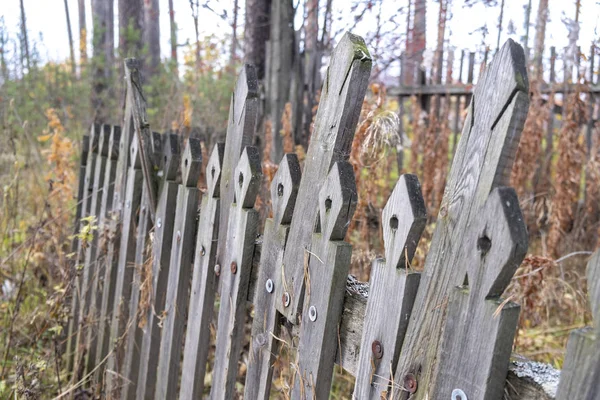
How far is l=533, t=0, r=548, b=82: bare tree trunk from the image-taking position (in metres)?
4.41

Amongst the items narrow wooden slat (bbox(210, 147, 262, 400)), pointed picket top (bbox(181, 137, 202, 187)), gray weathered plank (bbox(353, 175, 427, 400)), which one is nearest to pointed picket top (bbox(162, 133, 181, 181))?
pointed picket top (bbox(181, 137, 202, 187))

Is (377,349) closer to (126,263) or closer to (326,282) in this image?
(326,282)

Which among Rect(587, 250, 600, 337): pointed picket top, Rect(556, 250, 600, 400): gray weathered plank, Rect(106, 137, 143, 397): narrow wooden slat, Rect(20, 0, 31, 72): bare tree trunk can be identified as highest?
Rect(20, 0, 31, 72): bare tree trunk

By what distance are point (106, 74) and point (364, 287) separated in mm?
7046

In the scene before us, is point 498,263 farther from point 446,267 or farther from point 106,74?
point 106,74

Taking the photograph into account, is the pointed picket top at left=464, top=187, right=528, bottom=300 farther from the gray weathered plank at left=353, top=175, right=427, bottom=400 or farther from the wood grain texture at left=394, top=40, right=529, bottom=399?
the gray weathered plank at left=353, top=175, right=427, bottom=400

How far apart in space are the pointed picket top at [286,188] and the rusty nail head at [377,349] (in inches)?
17.7

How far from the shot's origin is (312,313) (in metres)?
1.31

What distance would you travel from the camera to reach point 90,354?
2.72 meters

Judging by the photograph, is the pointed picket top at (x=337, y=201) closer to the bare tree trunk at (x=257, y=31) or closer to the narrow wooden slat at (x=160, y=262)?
the narrow wooden slat at (x=160, y=262)

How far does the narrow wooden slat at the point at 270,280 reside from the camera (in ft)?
4.68

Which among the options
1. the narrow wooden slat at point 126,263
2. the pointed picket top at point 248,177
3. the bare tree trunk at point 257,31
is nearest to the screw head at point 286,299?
the pointed picket top at point 248,177

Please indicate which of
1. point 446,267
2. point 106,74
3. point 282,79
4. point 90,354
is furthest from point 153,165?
point 106,74

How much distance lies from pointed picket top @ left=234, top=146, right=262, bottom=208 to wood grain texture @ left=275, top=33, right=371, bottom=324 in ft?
0.68
